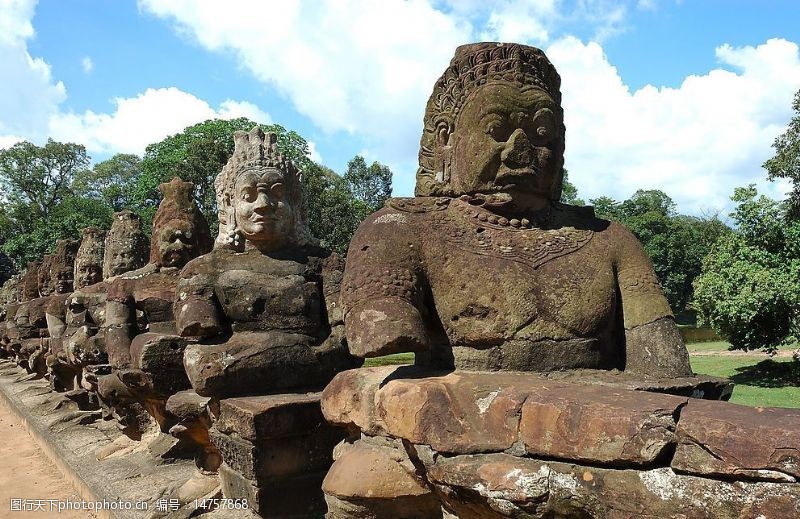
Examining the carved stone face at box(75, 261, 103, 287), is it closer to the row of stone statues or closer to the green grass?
the row of stone statues

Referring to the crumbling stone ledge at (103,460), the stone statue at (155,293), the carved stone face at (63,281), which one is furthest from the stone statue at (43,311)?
the stone statue at (155,293)

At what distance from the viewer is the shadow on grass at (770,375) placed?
14953mm

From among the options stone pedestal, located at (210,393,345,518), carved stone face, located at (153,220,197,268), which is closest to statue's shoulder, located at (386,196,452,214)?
stone pedestal, located at (210,393,345,518)

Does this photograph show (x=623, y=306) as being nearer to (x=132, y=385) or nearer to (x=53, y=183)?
(x=132, y=385)

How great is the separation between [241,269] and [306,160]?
22.5 m

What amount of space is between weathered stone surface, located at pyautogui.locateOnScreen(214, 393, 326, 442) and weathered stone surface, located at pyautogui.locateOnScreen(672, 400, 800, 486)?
6.90ft

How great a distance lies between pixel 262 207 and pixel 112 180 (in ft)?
143

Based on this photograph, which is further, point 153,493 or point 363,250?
point 153,493

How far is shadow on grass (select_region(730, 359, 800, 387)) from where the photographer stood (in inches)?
589

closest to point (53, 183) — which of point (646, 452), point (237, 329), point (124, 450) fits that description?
point (124, 450)

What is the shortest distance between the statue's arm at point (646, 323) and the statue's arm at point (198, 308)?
218cm

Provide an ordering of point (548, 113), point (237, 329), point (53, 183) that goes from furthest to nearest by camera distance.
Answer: point (53, 183) < point (237, 329) < point (548, 113)

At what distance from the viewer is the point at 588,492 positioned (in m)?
1.96

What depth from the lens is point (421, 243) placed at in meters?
2.92
